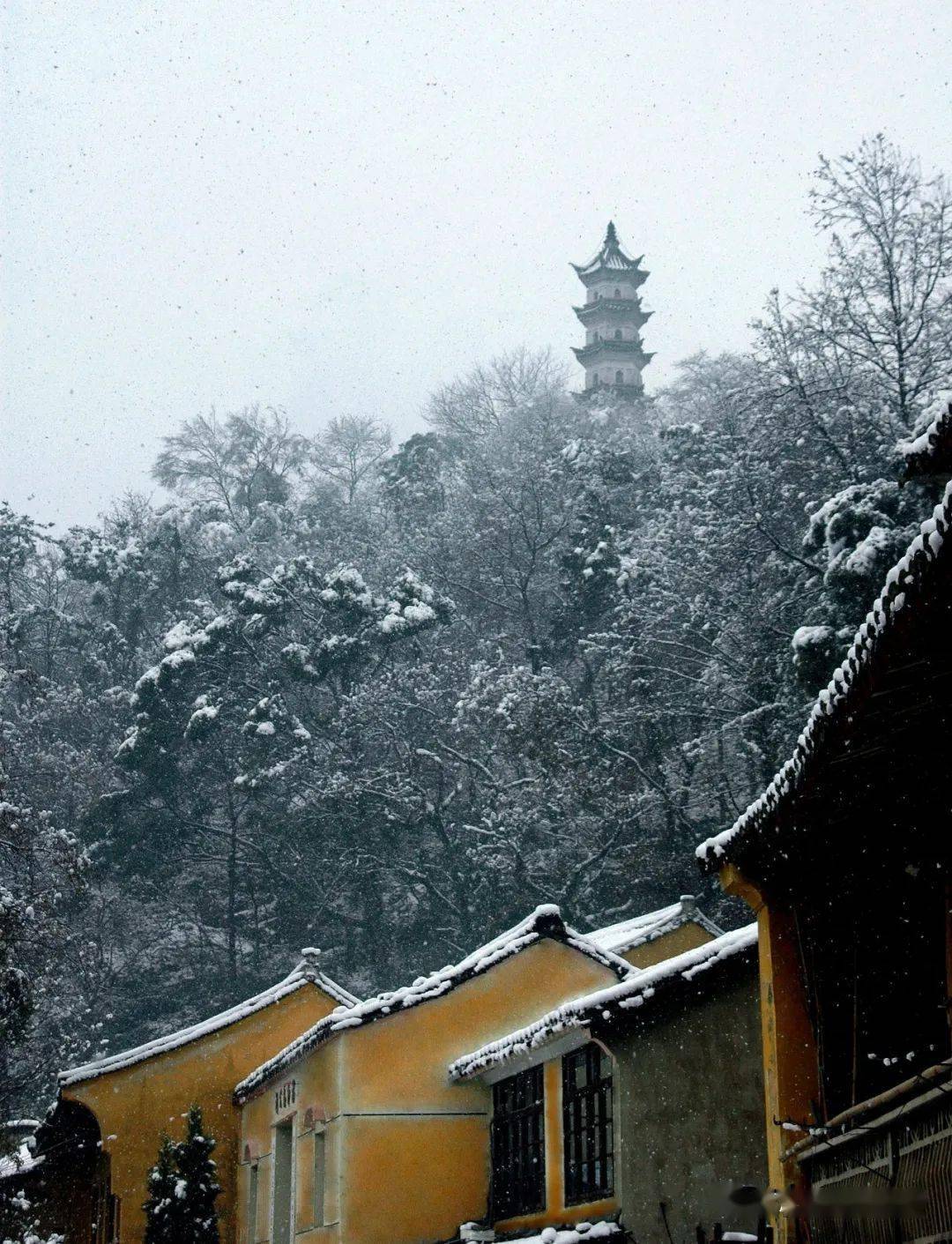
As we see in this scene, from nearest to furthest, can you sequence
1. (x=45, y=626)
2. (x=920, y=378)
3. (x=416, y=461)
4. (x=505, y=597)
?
(x=920, y=378) < (x=505, y=597) < (x=45, y=626) < (x=416, y=461)

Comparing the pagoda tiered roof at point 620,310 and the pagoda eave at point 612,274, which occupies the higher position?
the pagoda eave at point 612,274

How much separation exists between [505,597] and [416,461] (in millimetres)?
11565

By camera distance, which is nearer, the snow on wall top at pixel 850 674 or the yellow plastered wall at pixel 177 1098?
the snow on wall top at pixel 850 674

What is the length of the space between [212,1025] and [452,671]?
1800 centimetres

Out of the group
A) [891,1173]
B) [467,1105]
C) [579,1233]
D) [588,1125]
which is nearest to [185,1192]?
[467,1105]

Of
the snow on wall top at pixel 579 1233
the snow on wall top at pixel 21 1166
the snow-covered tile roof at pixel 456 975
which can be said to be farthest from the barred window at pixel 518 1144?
the snow on wall top at pixel 21 1166

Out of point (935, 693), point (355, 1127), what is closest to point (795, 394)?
point (355, 1127)

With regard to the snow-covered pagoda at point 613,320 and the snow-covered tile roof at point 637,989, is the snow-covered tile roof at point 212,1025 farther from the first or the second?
the snow-covered pagoda at point 613,320

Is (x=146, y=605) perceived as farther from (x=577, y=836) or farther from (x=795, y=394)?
(x=795, y=394)

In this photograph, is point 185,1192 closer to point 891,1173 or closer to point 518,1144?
point 518,1144

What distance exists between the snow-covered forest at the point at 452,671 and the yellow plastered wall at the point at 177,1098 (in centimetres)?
273

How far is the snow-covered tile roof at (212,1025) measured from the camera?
75.2ft

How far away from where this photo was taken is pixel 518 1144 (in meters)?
17.5

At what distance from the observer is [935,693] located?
7652mm
